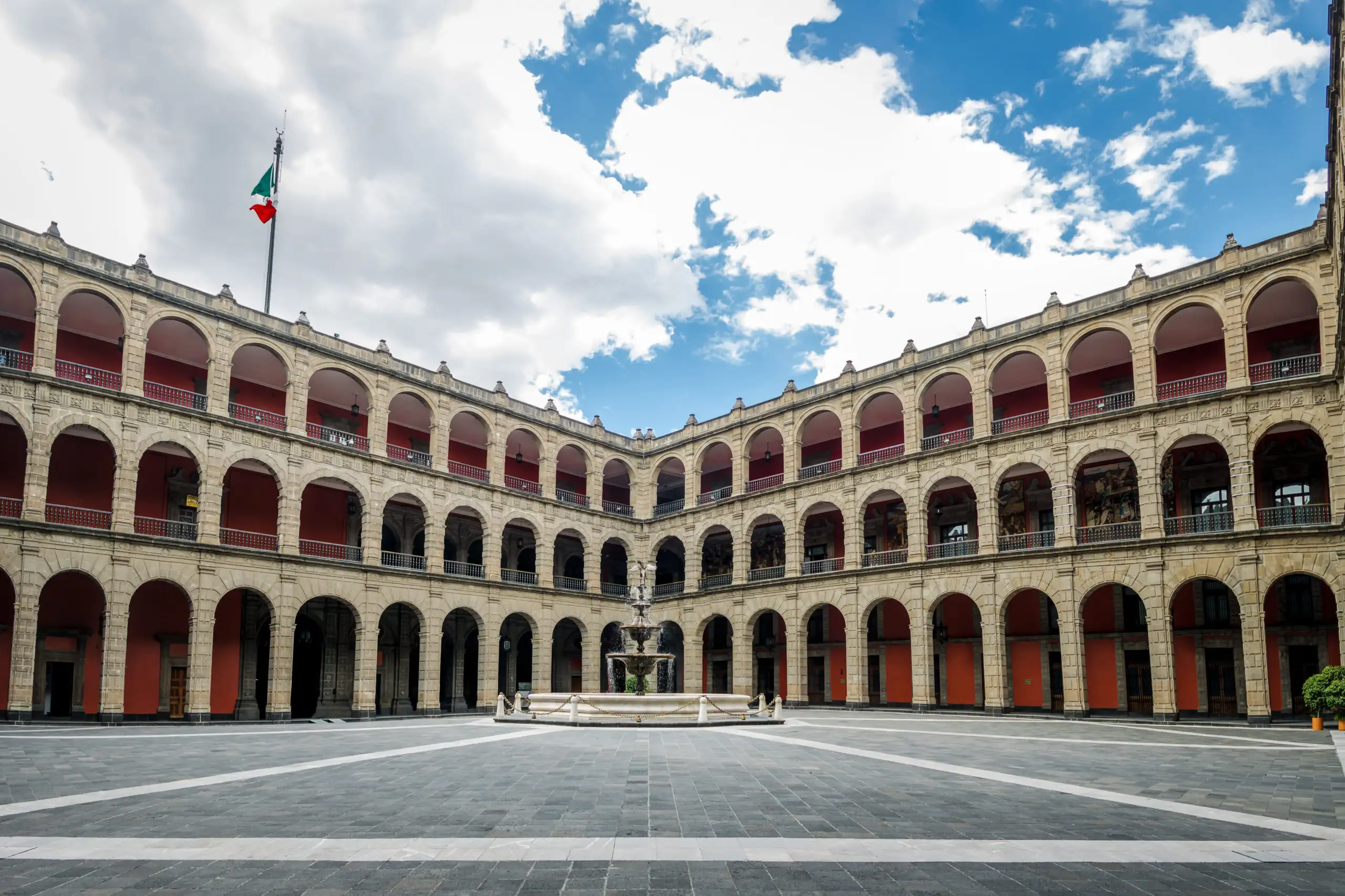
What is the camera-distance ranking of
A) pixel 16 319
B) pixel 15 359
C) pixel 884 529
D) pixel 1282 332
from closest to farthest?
pixel 15 359, pixel 16 319, pixel 1282 332, pixel 884 529

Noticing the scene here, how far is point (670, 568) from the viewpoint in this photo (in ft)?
149

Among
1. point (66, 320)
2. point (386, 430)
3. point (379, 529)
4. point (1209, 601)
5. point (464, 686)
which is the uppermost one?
point (66, 320)

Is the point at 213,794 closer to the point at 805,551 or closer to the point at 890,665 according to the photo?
the point at 890,665

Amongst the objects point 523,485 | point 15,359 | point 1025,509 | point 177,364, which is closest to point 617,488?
point 523,485

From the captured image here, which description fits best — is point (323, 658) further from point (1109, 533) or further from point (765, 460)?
point (1109, 533)

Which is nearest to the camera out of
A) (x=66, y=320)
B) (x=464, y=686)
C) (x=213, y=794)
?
(x=213, y=794)

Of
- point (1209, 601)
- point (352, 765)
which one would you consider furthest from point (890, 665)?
point (352, 765)

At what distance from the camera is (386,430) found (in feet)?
110

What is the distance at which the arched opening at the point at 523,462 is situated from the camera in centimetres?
3875

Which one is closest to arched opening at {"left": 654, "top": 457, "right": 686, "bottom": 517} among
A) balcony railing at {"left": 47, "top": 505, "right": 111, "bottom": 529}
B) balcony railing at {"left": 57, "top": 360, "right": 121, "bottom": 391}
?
balcony railing at {"left": 47, "top": 505, "right": 111, "bottom": 529}

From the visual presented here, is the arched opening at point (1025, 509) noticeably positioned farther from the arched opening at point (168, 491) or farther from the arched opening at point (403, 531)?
the arched opening at point (168, 491)

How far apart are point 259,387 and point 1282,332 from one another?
112ft

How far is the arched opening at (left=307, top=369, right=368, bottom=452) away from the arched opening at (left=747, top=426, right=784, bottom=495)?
16.0 m

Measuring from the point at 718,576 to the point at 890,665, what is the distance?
27.5ft
